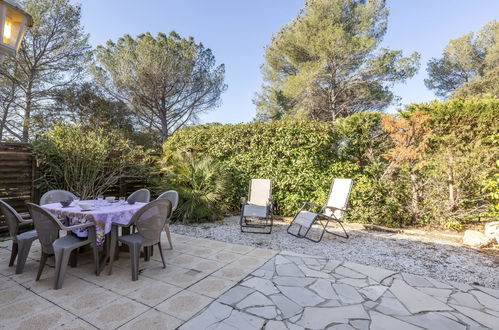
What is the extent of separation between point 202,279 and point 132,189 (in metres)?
4.82

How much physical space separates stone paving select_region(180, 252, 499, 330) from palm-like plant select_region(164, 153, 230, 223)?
2.82 metres

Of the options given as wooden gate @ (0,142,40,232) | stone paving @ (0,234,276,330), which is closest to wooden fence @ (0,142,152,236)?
wooden gate @ (0,142,40,232)

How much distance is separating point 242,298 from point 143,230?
1.33m

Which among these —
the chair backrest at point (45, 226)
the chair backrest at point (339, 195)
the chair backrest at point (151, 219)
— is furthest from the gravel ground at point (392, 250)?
the chair backrest at point (45, 226)

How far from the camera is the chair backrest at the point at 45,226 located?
2.47 m

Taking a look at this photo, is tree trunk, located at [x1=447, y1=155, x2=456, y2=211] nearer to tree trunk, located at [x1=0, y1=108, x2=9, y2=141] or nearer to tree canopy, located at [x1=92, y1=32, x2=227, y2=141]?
tree canopy, located at [x1=92, y1=32, x2=227, y2=141]

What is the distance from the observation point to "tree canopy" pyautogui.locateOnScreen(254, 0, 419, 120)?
10.2 metres

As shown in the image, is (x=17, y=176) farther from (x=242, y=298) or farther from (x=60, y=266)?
(x=242, y=298)

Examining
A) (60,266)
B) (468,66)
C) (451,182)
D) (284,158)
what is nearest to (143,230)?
(60,266)

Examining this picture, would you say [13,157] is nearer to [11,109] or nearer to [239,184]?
[239,184]

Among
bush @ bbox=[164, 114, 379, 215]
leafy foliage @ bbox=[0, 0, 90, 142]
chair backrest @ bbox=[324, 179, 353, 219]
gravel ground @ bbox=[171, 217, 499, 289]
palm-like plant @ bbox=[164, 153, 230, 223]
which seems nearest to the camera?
gravel ground @ bbox=[171, 217, 499, 289]

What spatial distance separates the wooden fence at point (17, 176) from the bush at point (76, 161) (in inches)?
5.5

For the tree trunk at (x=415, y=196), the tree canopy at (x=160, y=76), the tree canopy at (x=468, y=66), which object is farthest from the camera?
the tree canopy at (x=468, y=66)
